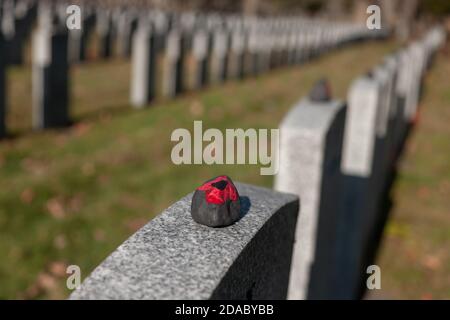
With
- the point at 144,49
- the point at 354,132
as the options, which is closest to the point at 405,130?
the point at 144,49

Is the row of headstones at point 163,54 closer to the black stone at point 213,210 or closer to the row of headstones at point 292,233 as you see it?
the row of headstones at point 292,233

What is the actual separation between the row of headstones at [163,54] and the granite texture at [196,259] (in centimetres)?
676

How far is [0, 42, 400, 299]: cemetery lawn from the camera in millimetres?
5551

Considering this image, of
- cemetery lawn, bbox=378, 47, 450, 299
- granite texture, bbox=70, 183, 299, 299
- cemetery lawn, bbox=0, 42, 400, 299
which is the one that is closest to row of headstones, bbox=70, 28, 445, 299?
granite texture, bbox=70, 183, 299, 299

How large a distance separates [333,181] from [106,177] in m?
3.71

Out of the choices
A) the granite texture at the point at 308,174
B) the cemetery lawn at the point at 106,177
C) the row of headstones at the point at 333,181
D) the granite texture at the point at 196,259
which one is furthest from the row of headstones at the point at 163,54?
the granite texture at the point at 196,259

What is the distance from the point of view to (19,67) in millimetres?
14281

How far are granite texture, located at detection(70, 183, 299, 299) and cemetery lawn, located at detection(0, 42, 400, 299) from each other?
307 centimetres

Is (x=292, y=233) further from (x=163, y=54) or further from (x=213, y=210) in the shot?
(x=163, y=54)

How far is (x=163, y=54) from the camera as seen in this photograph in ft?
63.0

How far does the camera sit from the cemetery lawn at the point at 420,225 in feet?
19.6

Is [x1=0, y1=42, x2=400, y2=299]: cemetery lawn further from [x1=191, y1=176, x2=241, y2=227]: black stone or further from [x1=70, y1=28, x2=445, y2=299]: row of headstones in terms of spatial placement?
[x1=191, y1=176, x2=241, y2=227]: black stone

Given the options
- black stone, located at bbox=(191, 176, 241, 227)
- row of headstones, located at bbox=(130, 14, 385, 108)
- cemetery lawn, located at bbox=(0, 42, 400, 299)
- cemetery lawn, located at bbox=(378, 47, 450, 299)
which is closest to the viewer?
black stone, located at bbox=(191, 176, 241, 227)
